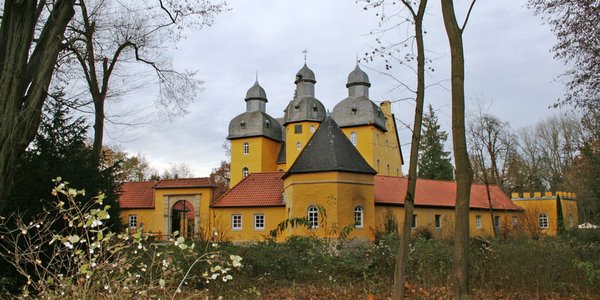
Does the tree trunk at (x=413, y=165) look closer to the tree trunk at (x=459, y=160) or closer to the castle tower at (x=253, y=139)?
the tree trunk at (x=459, y=160)

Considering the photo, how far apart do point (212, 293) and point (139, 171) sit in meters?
51.8

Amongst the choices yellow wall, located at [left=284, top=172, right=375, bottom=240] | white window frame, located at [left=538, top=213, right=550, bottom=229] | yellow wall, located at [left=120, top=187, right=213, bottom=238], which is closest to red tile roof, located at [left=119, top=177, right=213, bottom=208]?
yellow wall, located at [left=120, top=187, right=213, bottom=238]

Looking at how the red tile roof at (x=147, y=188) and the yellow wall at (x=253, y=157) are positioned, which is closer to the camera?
the red tile roof at (x=147, y=188)

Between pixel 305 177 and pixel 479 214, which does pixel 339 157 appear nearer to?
pixel 305 177

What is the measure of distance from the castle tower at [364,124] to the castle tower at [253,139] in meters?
6.32

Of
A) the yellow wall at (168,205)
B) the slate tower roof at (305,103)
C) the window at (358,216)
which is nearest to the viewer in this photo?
the window at (358,216)

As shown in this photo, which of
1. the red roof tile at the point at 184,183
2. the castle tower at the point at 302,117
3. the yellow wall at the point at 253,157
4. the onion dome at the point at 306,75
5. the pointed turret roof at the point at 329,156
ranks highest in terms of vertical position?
the onion dome at the point at 306,75

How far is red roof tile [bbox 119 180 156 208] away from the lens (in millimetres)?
35219

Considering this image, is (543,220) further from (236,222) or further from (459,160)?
(459,160)

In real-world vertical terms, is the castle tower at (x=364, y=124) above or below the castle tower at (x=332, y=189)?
above

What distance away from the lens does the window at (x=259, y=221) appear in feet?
96.7

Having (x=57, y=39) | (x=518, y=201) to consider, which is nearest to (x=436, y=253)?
(x=57, y=39)

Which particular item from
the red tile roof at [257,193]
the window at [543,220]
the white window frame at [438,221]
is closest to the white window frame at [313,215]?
the red tile roof at [257,193]

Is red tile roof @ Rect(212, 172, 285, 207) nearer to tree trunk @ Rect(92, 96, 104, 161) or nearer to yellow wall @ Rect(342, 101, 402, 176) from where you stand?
yellow wall @ Rect(342, 101, 402, 176)
